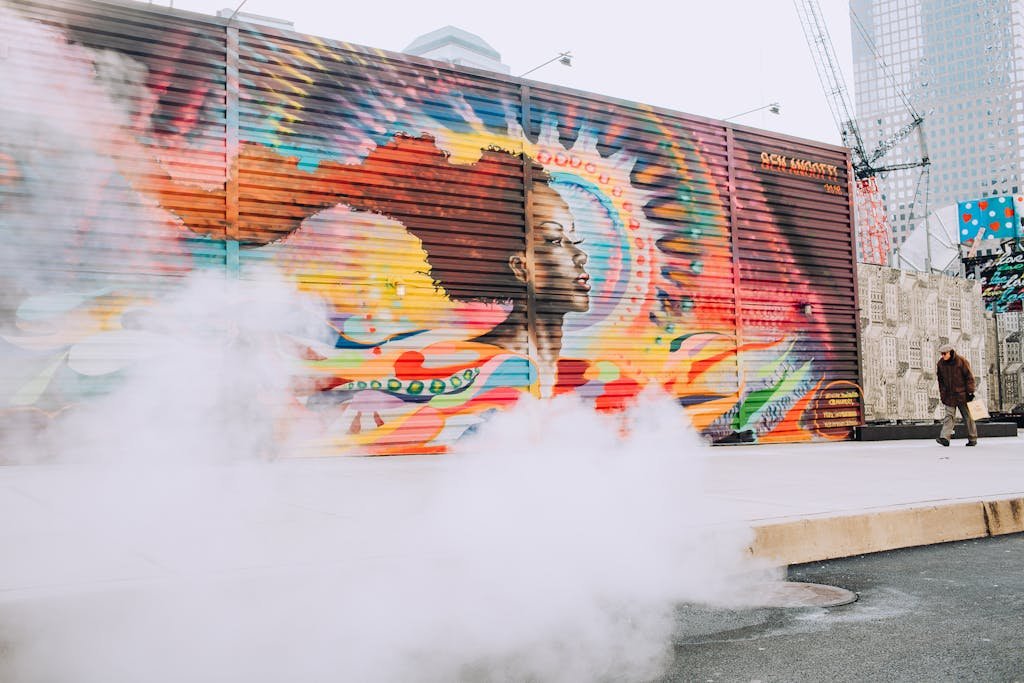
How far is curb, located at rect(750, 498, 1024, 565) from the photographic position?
475cm

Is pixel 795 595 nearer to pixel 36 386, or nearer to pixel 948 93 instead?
pixel 36 386

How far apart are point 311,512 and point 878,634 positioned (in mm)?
3183

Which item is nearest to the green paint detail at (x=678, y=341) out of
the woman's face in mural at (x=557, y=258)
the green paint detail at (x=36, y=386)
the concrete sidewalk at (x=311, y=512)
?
Answer: the woman's face in mural at (x=557, y=258)

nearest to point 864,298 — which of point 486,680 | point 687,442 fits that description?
point 687,442

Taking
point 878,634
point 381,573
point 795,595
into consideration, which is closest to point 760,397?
point 795,595

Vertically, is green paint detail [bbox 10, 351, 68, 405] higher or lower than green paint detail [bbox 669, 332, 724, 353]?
lower

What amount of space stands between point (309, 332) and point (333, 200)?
1.45m

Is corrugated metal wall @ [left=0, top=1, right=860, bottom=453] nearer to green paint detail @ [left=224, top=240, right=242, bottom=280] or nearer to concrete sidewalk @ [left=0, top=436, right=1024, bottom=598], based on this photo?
green paint detail @ [left=224, top=240, right=242, bottom=280]

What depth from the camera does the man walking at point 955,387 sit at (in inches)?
462

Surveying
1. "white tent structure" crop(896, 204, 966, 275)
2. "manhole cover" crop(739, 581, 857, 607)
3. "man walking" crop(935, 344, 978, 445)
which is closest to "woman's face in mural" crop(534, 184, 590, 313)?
"man walking" crop(935, 344, 978, 445)

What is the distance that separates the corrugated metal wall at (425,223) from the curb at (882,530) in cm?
512

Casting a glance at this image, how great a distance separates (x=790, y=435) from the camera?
12.6 meters

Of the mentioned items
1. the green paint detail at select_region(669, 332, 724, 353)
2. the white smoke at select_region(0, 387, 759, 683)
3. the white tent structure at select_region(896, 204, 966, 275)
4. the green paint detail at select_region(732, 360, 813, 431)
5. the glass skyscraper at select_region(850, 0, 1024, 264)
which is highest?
the glass skyscraper at select_region(850, 0, 1024, 264)

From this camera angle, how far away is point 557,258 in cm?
1048
